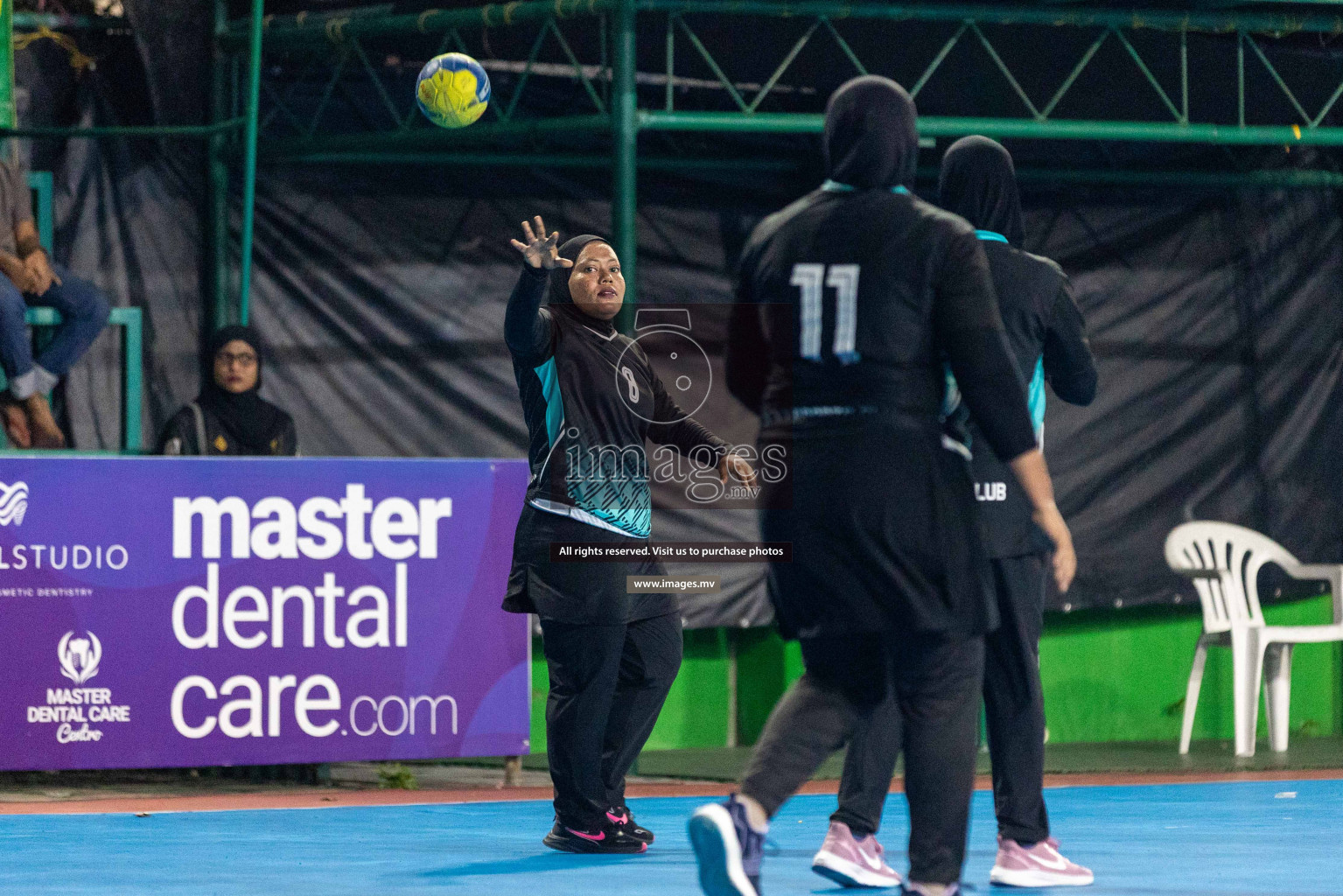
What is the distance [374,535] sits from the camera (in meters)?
8.90

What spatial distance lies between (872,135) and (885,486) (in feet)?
2.77

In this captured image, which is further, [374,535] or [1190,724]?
[1190,724]

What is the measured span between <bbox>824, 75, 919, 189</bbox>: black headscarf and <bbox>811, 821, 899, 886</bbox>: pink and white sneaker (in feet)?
6.37

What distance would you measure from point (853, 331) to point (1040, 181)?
7671 millimetres

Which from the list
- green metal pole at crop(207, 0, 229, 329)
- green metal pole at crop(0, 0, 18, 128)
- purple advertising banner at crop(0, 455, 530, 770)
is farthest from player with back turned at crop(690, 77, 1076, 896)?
green metal pole at crop(0, 0, 18, 128)

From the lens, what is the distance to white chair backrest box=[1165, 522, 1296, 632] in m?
11.5

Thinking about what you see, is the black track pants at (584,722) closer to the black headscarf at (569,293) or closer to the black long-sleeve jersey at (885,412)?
the black headscarf at (569,293)

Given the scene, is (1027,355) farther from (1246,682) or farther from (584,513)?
(1246,682)

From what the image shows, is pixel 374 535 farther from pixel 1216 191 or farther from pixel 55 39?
pixel 1216 191

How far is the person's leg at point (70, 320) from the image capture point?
10.8 m

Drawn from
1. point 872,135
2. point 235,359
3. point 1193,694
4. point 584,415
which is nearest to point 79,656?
point 235,359

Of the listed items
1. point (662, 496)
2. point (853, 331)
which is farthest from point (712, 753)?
point (853, 331)

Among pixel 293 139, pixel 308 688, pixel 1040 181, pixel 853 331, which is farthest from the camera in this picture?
pixel 1040 181

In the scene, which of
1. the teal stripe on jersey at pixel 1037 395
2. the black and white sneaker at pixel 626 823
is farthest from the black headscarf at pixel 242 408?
the teal stripe on jersey at pixel 1037 395
